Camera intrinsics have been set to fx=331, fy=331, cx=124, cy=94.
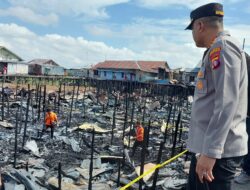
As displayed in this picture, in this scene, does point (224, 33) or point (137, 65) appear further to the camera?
point (137, 65)

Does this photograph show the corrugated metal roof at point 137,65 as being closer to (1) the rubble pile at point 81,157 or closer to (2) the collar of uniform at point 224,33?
(1) the rubble pile at point 81,157

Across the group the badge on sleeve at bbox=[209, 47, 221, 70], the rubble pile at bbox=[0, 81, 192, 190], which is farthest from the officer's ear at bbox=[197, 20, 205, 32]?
the rubble pile at bbox=[0, 81, 192, 190]

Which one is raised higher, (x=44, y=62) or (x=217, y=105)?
(x=44, y=62)

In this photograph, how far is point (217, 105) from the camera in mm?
2150

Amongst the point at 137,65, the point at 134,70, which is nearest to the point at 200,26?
the point at 134,70

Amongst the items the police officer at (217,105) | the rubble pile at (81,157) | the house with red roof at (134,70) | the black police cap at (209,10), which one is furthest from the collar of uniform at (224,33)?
the house with red roof at (134,70)

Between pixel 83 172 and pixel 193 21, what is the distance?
676 centimetres

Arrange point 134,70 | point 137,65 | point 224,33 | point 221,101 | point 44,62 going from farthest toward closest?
point 44,62, point 137,65, point 134,70, point 224,33, point 221,101

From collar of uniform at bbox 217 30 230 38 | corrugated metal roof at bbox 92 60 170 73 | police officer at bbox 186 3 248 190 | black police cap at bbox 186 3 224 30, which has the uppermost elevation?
corrugated metal roof at bbox 92 60 170 73

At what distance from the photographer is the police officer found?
6.99 ft

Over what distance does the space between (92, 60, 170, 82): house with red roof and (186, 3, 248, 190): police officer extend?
4285 centimetres

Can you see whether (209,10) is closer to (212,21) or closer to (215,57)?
(212,21)

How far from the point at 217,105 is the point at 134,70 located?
45246 millimetres

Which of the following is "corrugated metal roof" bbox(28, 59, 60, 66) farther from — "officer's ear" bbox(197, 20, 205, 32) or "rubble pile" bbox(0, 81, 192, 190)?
"officer's ear" bbox(197, 20, 205, 32)
